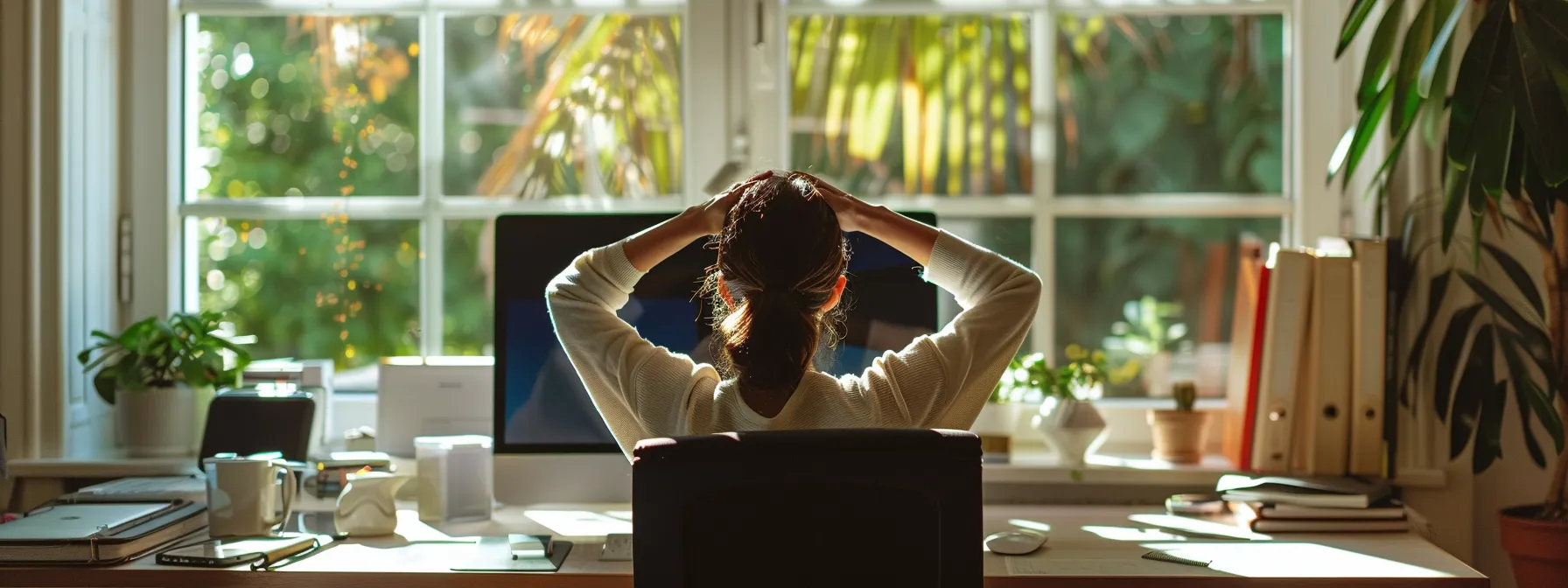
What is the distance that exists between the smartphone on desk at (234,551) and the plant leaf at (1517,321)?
5.42 feet

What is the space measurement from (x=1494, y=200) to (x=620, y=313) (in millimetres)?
1243

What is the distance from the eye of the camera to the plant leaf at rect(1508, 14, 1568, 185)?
1564mm

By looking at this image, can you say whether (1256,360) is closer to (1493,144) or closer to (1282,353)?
(1282,353)

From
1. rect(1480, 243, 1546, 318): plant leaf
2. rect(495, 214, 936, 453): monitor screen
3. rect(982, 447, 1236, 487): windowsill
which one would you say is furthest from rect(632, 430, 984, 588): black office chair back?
rect(1480, 243, 1546, 318): plant leaf

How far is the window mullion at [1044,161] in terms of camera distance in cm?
221

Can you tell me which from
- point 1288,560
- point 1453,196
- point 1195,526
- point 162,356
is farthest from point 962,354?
point 162,356

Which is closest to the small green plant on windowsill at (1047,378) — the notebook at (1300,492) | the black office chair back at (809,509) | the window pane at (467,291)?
the notebook at (1300,492)

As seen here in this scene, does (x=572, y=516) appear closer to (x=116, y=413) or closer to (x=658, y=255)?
(x=658, y=255)

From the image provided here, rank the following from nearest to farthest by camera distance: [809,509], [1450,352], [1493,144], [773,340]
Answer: [809,509], [773,340], [1493,144], [1450,352]

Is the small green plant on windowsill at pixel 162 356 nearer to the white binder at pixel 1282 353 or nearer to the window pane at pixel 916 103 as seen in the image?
the window pane at pixel 916 103

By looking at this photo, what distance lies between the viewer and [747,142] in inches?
86.7

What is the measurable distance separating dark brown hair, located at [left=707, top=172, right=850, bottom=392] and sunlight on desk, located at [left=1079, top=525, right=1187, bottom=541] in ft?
2.10

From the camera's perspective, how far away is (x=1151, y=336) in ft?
7.35

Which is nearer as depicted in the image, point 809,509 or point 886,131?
point 809,509
